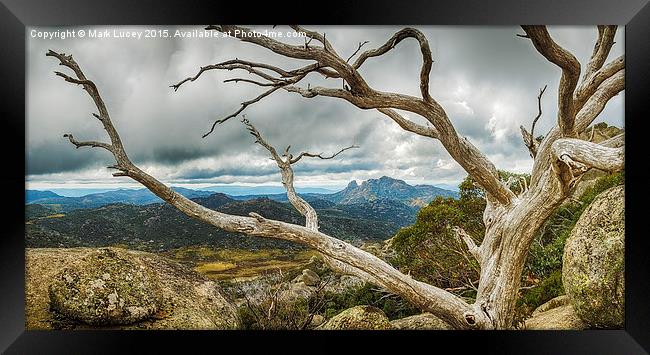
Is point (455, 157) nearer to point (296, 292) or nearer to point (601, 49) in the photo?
point (601, 49)

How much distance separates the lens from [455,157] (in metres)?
3.68

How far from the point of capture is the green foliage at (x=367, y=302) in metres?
4.21

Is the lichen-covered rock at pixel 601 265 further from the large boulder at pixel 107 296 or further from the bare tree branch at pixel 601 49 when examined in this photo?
the large boulder at pixel 107 296

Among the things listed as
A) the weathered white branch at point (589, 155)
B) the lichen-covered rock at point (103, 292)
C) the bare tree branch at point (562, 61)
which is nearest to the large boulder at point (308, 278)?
the lichen-covered rock at point (103, 292)

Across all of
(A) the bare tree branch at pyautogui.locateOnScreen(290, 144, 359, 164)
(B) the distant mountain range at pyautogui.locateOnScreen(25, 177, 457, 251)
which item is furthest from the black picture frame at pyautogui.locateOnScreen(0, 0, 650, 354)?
(A) the bare tree branch at pyautogui.locateOnScreen(290, 144, 359, 164)

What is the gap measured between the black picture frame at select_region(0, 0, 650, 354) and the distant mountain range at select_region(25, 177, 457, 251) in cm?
66

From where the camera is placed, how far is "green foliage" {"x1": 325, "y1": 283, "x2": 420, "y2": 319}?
13.8 feet

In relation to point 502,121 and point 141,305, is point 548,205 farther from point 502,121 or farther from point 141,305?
point 141,305
